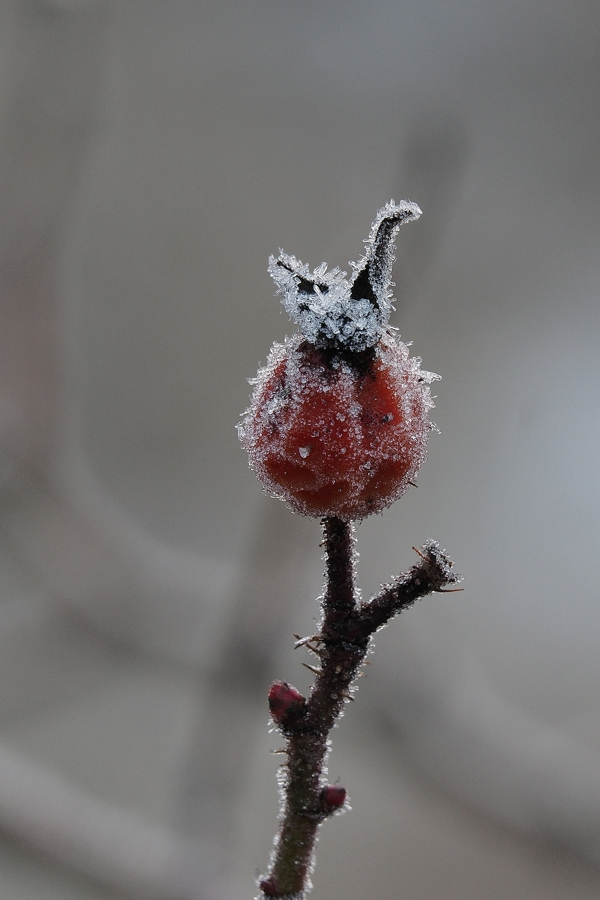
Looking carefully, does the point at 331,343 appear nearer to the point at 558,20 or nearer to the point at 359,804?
the point at 359,804

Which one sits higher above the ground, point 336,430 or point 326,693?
point 336,430

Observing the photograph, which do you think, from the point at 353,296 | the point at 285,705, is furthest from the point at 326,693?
the point at 353,296

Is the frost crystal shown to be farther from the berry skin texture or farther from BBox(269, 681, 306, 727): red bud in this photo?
BBox(269, 681, 306, 727): red bud

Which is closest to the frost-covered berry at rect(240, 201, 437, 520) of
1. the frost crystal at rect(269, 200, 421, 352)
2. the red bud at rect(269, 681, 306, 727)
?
the frost crystal at rect(269, 200, 421, 352)

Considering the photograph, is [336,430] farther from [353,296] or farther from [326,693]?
[326,693]

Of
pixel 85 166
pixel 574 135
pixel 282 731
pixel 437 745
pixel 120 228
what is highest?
pixel 574 135

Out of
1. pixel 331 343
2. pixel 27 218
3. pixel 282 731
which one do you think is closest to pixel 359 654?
pixel 282 731
